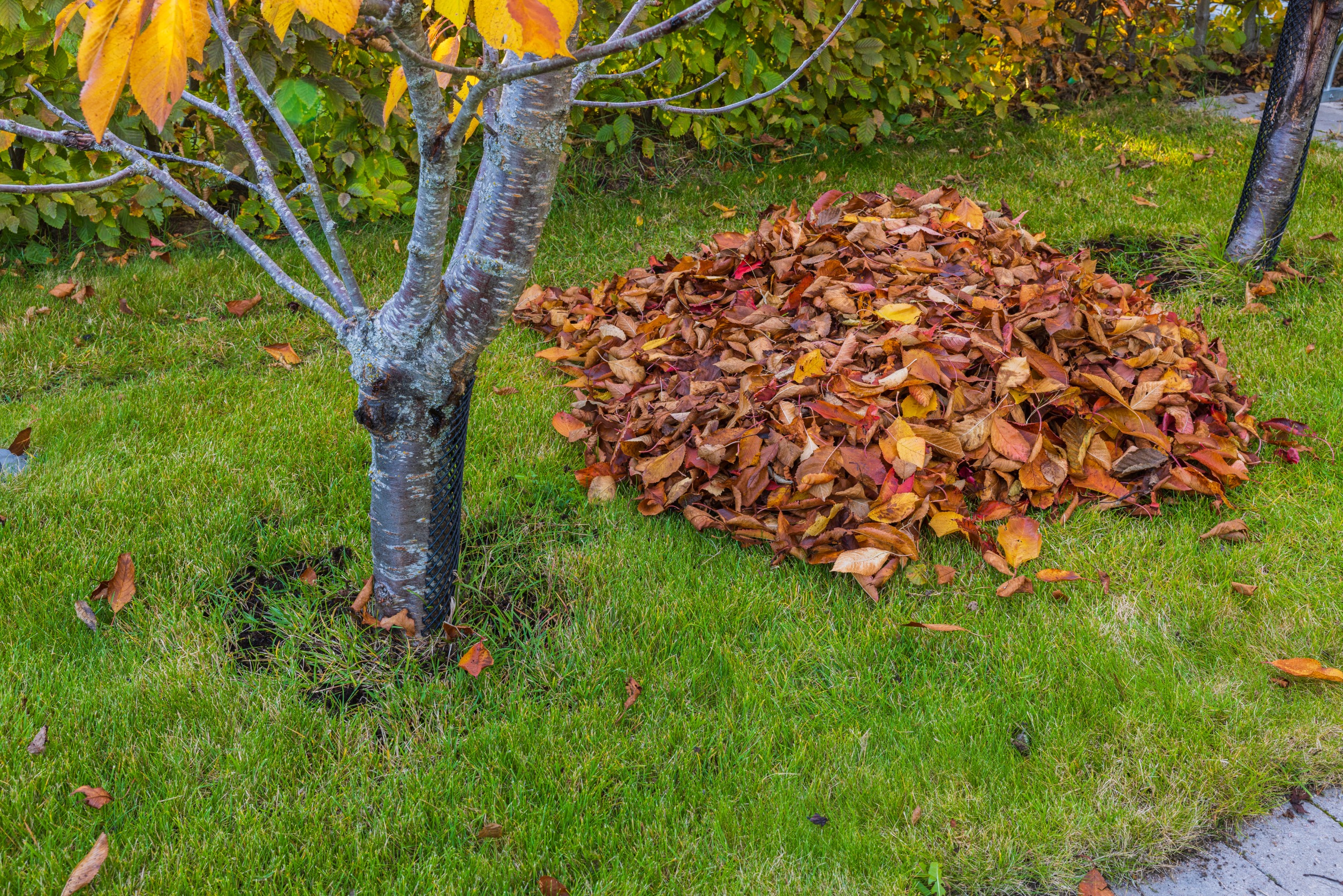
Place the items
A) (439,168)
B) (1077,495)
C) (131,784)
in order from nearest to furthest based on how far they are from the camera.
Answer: (439,168) → (131,784) → (1077,495)

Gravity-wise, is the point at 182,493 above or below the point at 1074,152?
below

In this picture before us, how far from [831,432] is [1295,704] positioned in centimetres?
133

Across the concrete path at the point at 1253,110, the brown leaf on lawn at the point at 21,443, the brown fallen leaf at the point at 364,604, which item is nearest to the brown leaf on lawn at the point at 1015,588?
the brown fallen leaf at the point at 364,604

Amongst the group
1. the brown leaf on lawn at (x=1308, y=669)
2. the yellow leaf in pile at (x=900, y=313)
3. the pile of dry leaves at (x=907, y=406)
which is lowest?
the brown leaf on lawn at (x=1308, y=669)

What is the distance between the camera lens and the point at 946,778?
1913 millimetres

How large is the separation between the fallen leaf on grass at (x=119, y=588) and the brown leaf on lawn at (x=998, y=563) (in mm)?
2296

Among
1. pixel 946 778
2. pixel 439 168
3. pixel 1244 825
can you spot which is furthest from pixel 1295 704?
pixel 439 168

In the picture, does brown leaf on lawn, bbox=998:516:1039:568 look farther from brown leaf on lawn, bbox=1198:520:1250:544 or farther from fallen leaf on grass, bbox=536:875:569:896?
fallen leaf on grass, bbox=536:875:569:896

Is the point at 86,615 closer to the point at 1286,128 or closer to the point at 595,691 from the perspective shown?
the point at 595,691

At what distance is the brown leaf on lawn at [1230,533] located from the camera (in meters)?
2.61

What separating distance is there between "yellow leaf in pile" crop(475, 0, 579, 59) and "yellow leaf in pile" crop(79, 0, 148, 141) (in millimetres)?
344

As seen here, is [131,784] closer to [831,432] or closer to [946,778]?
[946,778]

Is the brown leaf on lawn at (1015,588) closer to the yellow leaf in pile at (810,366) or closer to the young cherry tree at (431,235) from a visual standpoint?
the yellow leaf in pile at (810,366)

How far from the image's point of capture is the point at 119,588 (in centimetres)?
234
